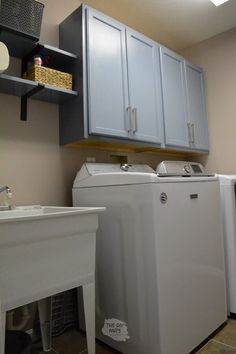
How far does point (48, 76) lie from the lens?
1665 millimetres

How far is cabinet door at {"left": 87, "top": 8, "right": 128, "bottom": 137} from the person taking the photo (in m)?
1.76

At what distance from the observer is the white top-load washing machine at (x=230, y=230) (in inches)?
76.9

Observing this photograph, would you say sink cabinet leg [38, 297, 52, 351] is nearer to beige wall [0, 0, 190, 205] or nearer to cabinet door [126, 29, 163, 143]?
beige wall [0, 0, 190, 205]

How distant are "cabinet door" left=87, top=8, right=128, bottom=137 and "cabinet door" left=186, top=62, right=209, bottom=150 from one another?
36.7 inches

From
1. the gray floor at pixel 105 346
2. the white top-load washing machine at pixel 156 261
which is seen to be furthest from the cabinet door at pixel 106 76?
the gray floor at pixel 105 346

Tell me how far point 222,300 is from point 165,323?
2.20ft

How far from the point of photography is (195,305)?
155cm

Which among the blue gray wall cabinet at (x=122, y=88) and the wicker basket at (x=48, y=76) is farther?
the blue gray wall cabinet at (x=122, y=88)

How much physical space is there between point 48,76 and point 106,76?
0.42 meters

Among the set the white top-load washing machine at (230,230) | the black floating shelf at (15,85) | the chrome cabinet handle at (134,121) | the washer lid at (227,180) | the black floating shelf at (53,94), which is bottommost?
the white top-load washing machine at (230,230)

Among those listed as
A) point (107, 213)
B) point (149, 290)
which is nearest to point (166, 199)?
point (107, 213)

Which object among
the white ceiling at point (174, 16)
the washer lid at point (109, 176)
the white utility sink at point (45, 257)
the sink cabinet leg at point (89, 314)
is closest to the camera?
the white utility sink at point (45, 257)

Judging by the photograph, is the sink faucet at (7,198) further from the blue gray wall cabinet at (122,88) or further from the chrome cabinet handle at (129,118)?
the chrome cabinet handle at (129,118)

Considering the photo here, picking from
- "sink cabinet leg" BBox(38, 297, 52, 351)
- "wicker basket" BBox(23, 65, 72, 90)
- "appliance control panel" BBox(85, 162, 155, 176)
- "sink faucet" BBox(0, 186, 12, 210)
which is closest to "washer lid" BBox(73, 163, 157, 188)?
"appliance control panel" BBox(85, 162, 155, 176)
